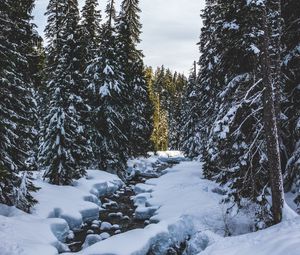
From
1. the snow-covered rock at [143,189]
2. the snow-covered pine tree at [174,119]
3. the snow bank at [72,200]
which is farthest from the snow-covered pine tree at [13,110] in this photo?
the snow-covered pine tree at [174,119]

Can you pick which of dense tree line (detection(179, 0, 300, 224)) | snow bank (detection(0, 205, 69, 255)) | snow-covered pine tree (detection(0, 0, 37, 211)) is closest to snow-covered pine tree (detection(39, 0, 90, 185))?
snow-covered pine tree (detection(0, 0, 37, 211))

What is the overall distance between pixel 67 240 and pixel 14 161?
4073 mm

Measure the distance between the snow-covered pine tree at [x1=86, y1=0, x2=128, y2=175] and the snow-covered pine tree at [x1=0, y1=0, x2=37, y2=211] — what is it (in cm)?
1263

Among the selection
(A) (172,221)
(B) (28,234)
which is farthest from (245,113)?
(B) (28,234)

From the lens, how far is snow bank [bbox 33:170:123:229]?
666 inches

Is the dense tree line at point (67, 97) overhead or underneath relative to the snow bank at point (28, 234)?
overhead

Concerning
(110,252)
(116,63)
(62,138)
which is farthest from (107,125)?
(110,252)

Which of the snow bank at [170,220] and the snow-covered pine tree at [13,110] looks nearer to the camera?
the snow bank at [170,220]

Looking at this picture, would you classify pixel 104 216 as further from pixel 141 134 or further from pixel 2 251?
pixel 141 134

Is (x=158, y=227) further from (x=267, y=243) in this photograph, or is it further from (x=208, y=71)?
(x=208, y=71)

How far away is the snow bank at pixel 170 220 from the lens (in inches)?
499

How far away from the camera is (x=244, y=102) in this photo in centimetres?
1336

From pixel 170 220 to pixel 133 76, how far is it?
25.0m

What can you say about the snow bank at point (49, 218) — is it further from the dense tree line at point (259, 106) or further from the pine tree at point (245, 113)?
the dense tree line at point (259, 106)
